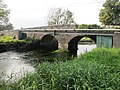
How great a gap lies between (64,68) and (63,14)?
83.5 m

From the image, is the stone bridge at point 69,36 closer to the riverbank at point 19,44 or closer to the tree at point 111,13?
the riverbank at point 19,44

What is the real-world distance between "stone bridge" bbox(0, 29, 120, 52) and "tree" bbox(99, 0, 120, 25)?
18844mm

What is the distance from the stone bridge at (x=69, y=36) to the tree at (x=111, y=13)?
18.8 metres

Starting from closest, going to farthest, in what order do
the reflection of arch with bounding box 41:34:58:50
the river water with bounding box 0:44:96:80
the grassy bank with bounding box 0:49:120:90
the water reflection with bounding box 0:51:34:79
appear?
the grassy bank with bounding box 0:49:120:90
the water reflection with bounding box 0:51:34:79
the river water with bounding box 0:44:96:80
the reflection of arch with bounding box 41:34:58:50

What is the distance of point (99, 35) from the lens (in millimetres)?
43594

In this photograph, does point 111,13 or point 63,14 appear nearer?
point 111,13

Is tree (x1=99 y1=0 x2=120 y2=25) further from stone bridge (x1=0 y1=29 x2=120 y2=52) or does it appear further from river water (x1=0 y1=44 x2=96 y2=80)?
river water (x1=0 y1=44 x2=96 y2=80)

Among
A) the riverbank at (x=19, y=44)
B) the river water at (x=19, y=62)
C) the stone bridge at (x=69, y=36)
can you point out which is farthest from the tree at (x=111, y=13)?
the river water at (x=19, y=62)

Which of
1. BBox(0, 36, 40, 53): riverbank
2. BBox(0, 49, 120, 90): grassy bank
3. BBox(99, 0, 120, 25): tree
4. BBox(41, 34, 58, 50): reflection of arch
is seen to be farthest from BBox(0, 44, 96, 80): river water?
BBox(99, 0, 120, 25): tree

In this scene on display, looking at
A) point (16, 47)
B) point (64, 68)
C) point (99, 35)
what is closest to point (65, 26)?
point (16, 47)

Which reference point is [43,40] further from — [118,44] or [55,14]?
[55,14]

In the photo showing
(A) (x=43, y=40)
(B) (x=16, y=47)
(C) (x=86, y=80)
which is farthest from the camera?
(A) (x=43, y=40)

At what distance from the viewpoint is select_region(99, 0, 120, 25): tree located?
7206 cm

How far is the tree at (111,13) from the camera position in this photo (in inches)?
Answer: 2837
